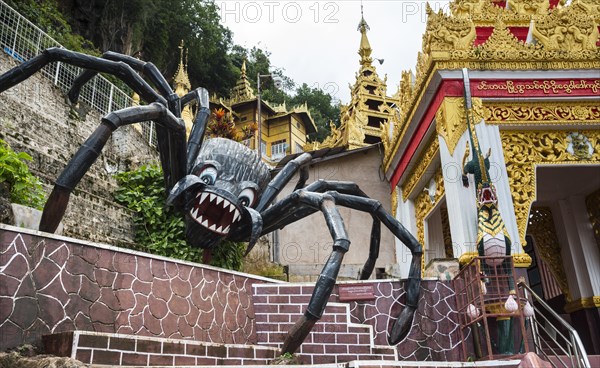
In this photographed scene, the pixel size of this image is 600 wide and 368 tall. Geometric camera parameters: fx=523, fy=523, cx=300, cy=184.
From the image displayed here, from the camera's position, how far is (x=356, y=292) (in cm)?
739

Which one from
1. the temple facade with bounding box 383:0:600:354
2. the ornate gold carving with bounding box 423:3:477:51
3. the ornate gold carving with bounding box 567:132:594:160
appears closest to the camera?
the temple facade with bounding box 383:0:600:354

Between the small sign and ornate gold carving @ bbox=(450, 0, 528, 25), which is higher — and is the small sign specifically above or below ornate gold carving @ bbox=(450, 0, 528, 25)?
below

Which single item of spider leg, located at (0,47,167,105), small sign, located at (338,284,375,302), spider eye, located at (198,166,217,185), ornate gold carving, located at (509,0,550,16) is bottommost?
small sign, located at (338,284,375,302)

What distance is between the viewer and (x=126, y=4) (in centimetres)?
2384

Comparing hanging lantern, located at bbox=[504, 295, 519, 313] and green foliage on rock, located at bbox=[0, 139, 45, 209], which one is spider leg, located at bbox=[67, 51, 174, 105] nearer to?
green foliage on rock, located at bbox=[0, 139, 45, 209]

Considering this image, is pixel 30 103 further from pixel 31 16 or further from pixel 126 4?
pixel 126 4

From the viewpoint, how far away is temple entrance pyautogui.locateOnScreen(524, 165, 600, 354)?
390 inches

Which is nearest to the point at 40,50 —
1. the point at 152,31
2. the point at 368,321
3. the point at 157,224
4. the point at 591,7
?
the point at 157,224

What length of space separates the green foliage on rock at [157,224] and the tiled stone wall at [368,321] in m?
1.86

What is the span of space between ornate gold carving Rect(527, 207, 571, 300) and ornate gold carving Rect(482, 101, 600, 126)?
315cm

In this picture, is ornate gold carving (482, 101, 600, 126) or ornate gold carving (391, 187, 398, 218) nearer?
ornate gold carving (482, 101, 600, 126)

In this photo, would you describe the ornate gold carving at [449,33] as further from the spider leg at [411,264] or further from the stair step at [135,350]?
the stair step at [135,350]

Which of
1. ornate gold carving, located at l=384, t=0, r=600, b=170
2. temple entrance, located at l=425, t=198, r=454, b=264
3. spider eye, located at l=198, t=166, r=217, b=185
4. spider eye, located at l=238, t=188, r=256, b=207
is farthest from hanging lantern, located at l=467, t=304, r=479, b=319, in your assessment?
temple entrance, located at l=425, t=198, r=454, b=264

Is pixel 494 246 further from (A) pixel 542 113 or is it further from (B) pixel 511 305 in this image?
(A) pixel 542 113
